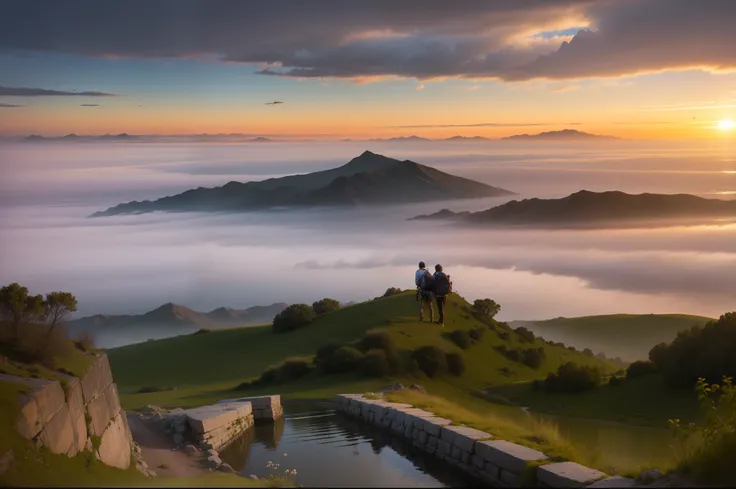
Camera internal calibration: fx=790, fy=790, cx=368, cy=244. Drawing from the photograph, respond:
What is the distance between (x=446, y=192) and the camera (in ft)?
501

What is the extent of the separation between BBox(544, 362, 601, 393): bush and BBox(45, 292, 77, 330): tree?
24784mm

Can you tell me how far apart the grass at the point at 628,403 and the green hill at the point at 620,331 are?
67.9 meters

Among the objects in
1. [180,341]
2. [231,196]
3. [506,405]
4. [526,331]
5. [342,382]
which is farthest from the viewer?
[231,196]

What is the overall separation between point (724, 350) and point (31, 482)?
85.6ft

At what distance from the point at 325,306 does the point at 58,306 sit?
192 ft

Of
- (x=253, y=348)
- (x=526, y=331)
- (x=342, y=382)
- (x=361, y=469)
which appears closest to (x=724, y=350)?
(x=342, y=382)

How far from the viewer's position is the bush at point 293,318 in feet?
228

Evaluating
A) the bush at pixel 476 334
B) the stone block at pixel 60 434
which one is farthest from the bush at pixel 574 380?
Answer: the stone block at pixel 60 434

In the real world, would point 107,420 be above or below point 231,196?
below

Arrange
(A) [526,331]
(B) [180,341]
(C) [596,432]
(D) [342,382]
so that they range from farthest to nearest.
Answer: (B) [180,341] < (A) [526,331] < (D) [342,382] < (C) [596,432]

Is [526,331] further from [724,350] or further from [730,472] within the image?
[730,472]

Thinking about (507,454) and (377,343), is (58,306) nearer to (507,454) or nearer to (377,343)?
(507,454)

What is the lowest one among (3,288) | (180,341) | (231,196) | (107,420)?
(180,341)

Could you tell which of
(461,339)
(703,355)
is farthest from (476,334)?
(703,355)
